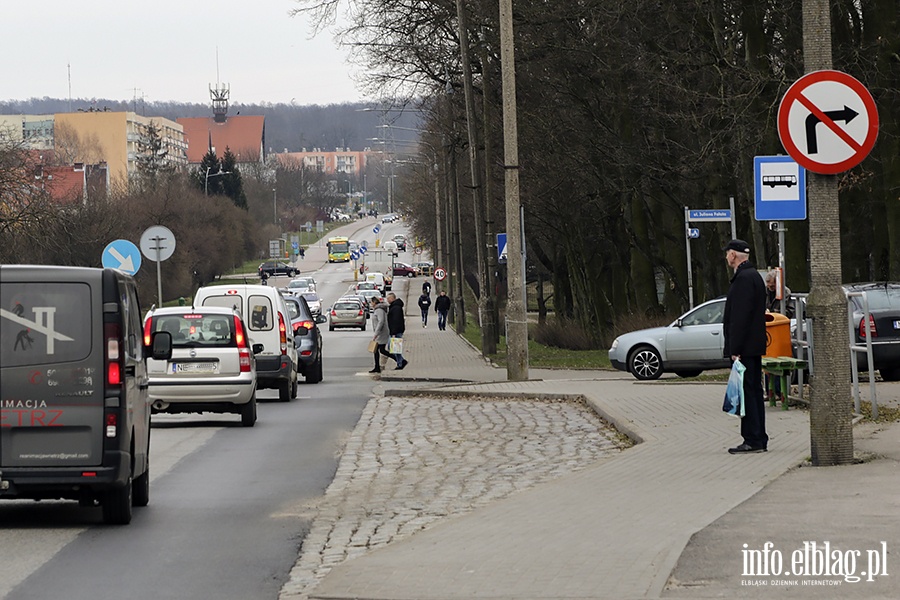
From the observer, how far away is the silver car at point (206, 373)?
19469 millimetres

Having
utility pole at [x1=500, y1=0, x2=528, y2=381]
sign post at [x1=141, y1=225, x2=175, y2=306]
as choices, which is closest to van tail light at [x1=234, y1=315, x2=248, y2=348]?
utility pole at [x1=500, y1=0, x2=528, y2=381]

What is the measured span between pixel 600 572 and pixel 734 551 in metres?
0.80

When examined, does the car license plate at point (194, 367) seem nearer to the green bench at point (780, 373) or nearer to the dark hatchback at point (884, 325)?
the green bench at point (780, 373)

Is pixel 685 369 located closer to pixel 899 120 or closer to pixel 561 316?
pixel 899 120

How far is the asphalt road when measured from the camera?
8.15 meters

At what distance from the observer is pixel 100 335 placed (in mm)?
10297

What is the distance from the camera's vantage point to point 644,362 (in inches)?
1093

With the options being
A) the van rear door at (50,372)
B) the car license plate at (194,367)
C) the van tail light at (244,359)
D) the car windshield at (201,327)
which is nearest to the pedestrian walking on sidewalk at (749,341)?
the van rear door at (50,372)

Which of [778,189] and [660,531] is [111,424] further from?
[778,189]

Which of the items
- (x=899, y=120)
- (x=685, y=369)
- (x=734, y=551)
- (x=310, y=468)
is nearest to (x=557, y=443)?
(x=310, y=468)

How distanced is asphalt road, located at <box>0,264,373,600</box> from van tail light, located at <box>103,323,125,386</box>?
106 cm

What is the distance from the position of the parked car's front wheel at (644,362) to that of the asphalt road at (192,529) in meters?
10.5

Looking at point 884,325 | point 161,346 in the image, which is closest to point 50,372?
point 161,346

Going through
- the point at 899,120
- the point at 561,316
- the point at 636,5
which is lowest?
the point at 561,316
